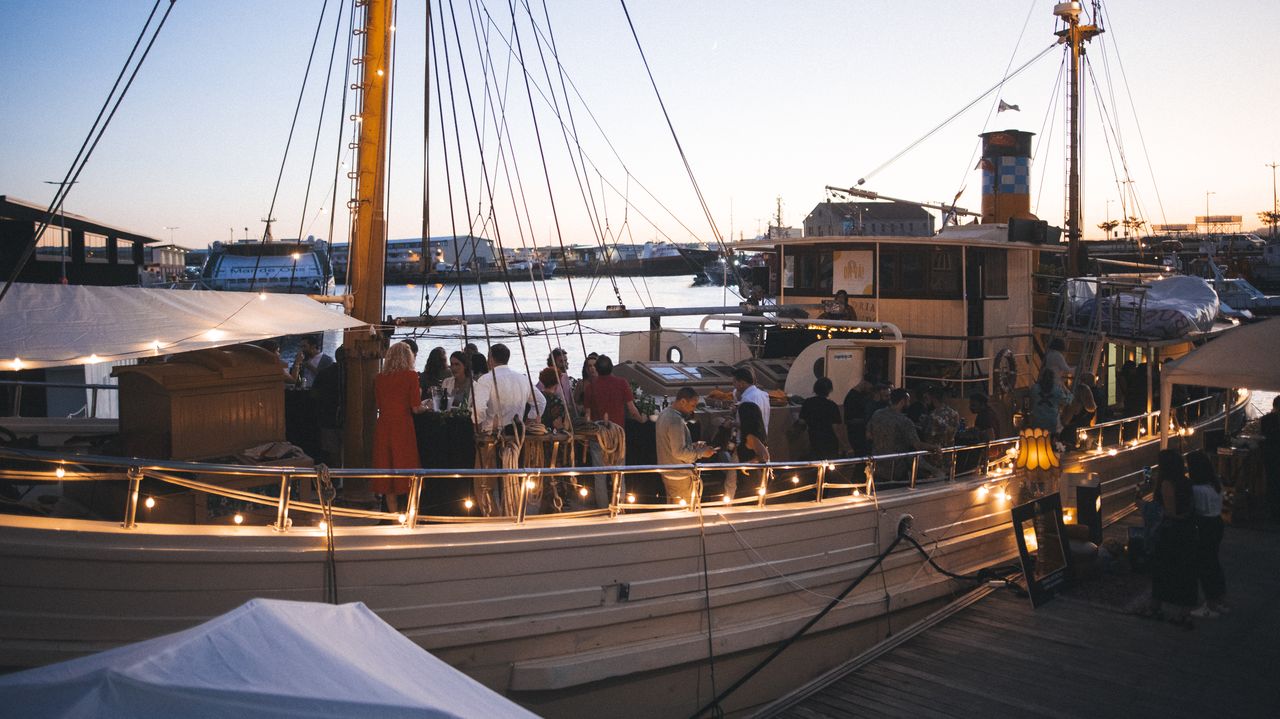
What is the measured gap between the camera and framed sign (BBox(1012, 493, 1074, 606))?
31.8 ft

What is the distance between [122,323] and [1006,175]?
16910mm

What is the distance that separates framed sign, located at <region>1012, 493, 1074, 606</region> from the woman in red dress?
6.07m

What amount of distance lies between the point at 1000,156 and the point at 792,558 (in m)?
13.4

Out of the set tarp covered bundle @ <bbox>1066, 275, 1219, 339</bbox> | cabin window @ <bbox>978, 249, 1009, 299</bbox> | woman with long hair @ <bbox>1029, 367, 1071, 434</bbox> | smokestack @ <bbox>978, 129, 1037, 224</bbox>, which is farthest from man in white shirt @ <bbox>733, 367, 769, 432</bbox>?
smokestack @ <bbox>978, 129, 1037, 224</bbox>

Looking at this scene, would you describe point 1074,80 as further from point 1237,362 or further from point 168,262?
point 168,262

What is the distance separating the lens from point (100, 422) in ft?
30.7

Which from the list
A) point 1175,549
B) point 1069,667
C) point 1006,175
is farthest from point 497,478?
point 1006,175

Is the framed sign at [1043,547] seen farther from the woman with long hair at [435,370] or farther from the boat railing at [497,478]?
the woman with long hair at [435,370]

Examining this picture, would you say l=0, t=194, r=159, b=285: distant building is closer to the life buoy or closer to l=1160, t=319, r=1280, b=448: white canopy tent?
the life buoy

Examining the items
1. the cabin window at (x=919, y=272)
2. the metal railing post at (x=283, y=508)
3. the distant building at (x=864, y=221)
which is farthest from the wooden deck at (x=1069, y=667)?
the distant building at (x=864, y=221)

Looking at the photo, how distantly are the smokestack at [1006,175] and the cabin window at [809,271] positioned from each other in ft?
19.8

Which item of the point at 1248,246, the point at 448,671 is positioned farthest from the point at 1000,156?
the point at 1248,246

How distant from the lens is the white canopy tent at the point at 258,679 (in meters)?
3.32

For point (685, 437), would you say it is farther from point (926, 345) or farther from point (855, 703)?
point (926, 345)
